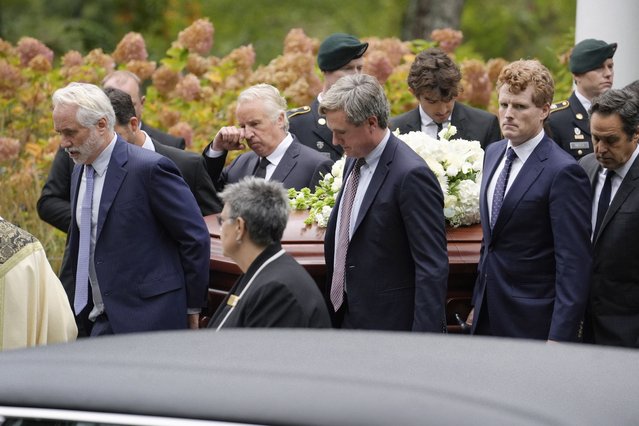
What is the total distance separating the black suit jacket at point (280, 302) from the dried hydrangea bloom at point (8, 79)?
5.82 meters

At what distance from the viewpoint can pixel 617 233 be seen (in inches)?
204

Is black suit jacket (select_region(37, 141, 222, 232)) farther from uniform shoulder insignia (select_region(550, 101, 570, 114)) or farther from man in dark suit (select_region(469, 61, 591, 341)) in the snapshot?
uniform shoulder insignia (select_region(550, 101, 570, 114))

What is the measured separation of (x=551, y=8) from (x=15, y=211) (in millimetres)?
14357

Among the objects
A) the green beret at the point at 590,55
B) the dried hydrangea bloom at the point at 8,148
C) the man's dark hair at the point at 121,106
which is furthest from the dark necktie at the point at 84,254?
the dried hydrangea bloom at the point at 8,148

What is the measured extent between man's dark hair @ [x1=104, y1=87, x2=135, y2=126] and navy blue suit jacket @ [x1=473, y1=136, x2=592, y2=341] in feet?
6.59

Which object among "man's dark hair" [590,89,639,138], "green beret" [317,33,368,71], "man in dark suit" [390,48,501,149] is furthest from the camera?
"green beret" [317,33,368,71]

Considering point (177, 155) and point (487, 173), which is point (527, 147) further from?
point (177, 155)

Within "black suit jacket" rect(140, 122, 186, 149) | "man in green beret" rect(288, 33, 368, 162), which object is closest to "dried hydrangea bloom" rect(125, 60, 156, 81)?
"black suit jacket" rect(140, 122, 186, 149)

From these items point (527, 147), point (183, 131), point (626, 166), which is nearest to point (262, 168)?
point (527, 147)

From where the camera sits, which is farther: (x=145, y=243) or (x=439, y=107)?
(x=439, y=107)

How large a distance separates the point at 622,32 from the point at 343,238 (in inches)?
159

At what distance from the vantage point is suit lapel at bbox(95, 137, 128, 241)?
212 inches

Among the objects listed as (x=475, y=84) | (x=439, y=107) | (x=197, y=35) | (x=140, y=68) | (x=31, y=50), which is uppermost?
(x=197, y=35)

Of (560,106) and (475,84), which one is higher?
(475,84)
